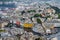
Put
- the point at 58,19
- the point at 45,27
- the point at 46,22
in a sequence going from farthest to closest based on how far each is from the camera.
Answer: the point at 58,19
the point at 46,22
the point at 45,27

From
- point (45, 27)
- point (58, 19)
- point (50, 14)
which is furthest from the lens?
point (50, 14)

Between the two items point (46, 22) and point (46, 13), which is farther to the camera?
point (46, 13)

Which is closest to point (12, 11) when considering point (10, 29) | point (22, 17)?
point (22, 17)

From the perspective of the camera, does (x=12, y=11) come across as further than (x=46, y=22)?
Yes

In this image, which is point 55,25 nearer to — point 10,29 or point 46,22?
point 46,22

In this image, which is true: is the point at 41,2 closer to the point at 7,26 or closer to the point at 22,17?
the point at 22,17

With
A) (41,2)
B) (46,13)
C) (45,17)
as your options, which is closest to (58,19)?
(45,17)

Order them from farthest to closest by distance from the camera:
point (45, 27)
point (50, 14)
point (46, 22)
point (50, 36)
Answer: point (50, 14) < point (46, 22) < point (45, 27) < point (50, 36)

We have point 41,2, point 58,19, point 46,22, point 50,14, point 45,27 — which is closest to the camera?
point 45,27
